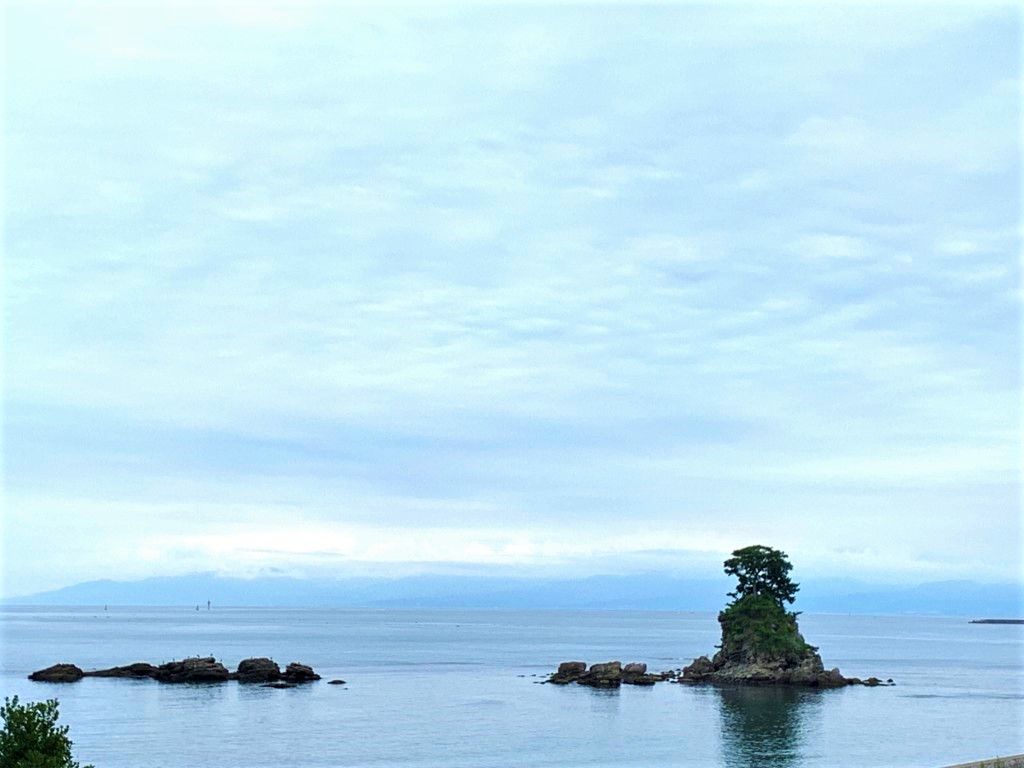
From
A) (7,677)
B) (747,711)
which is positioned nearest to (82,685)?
(7,677)

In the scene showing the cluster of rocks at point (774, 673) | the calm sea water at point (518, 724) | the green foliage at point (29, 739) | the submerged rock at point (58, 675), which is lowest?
the calm sea water at point (518, 724)

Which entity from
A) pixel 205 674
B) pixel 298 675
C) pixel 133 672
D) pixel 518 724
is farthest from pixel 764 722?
pixel 133 672

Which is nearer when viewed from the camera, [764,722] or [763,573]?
[764,722]

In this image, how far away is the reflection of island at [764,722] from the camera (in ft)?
290

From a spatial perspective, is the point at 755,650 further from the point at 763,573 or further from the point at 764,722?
the point at 764,722

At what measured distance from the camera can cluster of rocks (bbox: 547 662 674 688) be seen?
14875 cm

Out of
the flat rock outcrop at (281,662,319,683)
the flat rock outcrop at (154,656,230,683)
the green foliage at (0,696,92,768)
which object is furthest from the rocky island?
the green foliage at (0,696,92,768)

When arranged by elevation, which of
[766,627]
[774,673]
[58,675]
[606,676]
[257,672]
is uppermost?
[766,627]

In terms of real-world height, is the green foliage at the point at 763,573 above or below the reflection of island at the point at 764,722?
above

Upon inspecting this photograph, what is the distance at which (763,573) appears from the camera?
15250cm

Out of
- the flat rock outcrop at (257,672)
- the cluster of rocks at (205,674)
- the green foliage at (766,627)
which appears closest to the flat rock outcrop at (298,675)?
the cluster of rocks at (205,674)

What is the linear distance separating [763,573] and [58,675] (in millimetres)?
98688

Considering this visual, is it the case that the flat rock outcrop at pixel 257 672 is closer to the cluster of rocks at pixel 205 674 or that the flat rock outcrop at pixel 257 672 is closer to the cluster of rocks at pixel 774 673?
the cluster of rocks at pixel 205 674

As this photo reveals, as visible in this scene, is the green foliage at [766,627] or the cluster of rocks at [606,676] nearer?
the green foliage at [766,627]
